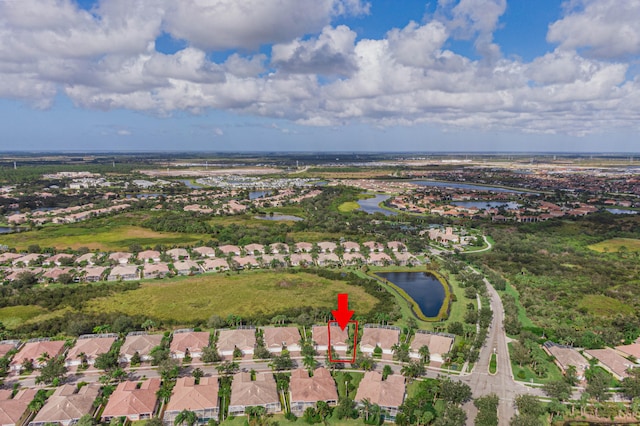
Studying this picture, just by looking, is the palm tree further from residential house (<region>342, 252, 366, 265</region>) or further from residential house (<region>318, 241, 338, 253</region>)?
residential house (<region>318, 241, 338, 253</region>)

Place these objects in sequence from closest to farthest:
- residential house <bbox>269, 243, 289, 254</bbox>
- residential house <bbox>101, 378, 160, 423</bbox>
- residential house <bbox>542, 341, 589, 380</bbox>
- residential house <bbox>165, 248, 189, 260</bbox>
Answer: residential house <bbox>101, 378, 160, 423</bbox>, residential house <bbox>542, 341, 589, 380</bbox>, residential house <bbox>165, 248, 189, 260</bbox>, residential house <bbox>269, 243, 289, 254</bbox>

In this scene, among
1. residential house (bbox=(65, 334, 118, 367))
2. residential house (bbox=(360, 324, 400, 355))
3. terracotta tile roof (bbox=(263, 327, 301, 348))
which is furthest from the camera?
terracotta tile roof (bbox=(263, 327, 301, 348))

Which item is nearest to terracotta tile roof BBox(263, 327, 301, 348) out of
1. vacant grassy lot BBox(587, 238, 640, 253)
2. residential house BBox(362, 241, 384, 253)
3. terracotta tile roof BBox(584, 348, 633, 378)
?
terracotta tile roof BBox(584, 348, 633, 378)

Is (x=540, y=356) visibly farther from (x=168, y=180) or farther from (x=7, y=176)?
(x=7, y=176)

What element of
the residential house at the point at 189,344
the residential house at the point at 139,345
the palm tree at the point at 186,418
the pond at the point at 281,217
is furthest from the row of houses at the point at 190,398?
the pond at the point at 281,217


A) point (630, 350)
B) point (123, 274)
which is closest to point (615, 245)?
point (630, 350)

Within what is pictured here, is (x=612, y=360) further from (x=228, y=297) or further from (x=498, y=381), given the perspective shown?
(x=228, y=297)

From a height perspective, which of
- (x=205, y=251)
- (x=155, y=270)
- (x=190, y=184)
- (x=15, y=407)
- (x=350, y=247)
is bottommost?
(x=15, y=407)

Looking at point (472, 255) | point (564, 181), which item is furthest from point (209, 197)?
point (564, 181)
